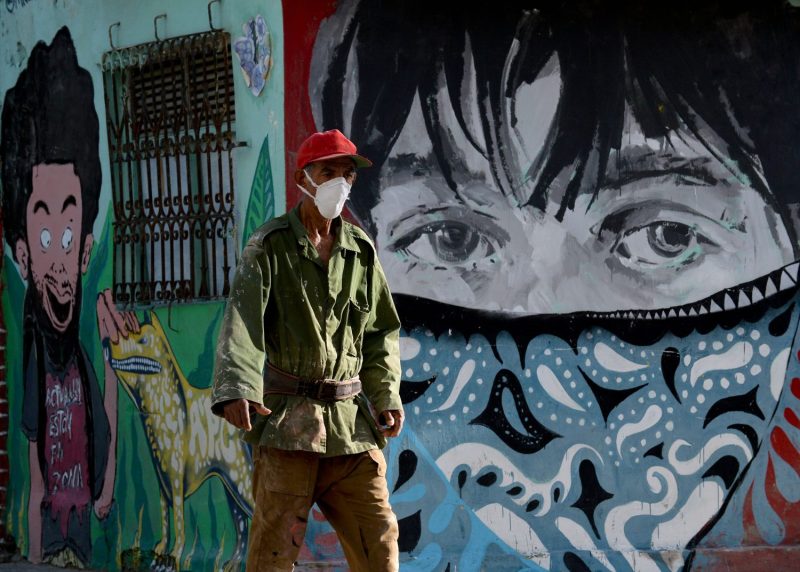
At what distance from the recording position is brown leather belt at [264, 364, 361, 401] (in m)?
5.60

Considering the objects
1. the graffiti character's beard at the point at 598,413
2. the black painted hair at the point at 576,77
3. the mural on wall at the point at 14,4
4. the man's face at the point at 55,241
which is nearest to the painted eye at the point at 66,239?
the man's face at the point at 55,241

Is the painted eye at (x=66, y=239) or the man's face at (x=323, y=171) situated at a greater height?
the man's face at (x=323, y=171)

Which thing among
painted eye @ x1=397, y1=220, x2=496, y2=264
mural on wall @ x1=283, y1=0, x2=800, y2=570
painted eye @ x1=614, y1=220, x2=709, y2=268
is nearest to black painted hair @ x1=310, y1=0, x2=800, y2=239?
mural on wall @ x1=283, y1=0, x2=800, y2=570

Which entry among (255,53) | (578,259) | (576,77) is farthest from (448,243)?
(255,53)

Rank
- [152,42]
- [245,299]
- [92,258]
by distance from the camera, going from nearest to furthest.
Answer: [245,299], [152,42], [92,258]

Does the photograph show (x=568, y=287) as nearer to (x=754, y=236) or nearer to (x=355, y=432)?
(x=754, y=236)

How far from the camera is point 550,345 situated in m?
7.51

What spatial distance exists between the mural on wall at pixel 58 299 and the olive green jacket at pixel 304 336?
9.00 feet

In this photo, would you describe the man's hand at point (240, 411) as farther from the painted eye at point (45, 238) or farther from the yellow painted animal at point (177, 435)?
the painted eye at point (45, 238)

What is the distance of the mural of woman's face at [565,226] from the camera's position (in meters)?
7.42

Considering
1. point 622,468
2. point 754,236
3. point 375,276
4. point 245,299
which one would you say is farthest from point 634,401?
point 245,299

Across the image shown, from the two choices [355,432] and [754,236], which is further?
[754,236]

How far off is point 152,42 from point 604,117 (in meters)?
2.39

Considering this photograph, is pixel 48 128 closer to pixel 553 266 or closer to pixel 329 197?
pixel 553 266
